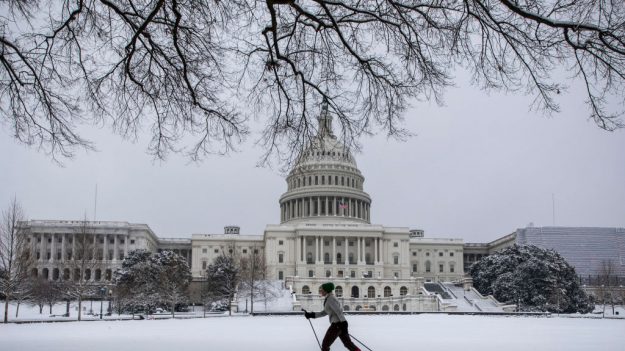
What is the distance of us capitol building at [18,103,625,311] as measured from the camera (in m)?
110

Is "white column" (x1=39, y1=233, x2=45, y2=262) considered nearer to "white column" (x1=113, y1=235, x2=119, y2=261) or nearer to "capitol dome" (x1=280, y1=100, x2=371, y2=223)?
"white column" (x1=113, y1=235, x2=119, y2=261)

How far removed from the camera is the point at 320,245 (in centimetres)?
12206

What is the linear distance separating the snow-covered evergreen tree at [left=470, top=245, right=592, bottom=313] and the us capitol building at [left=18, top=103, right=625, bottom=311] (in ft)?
35.6

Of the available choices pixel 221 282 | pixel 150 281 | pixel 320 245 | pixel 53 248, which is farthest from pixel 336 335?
pixel 53 248

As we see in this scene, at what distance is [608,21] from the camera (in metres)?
10.4

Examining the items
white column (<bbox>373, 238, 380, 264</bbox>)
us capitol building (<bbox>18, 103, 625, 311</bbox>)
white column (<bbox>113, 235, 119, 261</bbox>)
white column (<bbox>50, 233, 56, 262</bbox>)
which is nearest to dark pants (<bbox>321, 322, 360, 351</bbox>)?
us capitol building (<bbox>18, 103, 625, 311</bbox>)

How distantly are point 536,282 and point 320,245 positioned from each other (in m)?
46.1

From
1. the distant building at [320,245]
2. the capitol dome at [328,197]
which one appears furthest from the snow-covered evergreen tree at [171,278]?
the capitol dome at [328,197]

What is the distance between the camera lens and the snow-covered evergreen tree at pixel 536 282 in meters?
81.4

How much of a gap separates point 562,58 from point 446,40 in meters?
1.87

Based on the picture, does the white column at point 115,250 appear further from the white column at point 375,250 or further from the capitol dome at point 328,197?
the white column at point 375,250

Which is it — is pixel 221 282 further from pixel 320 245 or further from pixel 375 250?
pixel 375 250

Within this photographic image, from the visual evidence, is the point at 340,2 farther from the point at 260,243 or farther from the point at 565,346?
the point at 260,243

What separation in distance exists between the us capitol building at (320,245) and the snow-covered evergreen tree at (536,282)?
10.9m
